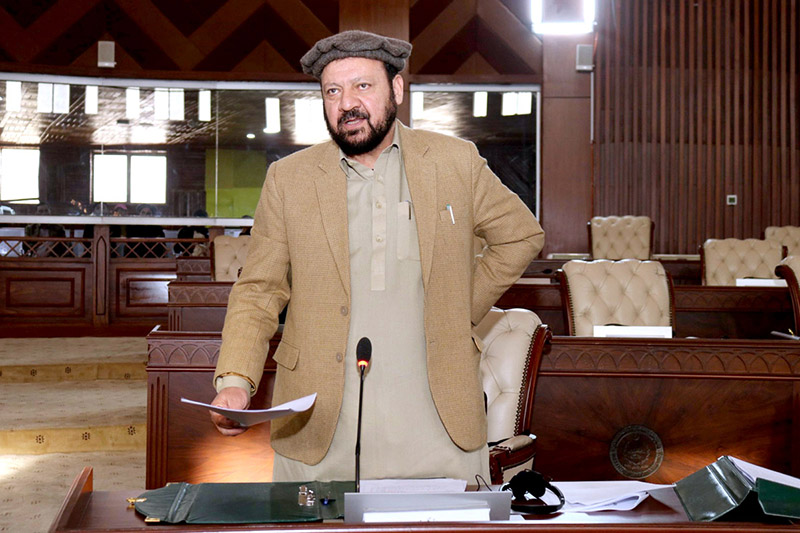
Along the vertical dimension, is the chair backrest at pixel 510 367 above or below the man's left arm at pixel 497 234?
below

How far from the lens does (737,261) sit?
5.48 metres

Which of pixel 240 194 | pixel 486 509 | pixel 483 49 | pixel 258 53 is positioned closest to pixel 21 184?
pixel 240 194

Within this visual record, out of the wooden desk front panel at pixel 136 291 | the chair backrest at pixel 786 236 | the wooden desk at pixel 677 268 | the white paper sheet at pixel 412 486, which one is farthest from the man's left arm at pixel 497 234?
the wooden desk front panel at pixel 136 291

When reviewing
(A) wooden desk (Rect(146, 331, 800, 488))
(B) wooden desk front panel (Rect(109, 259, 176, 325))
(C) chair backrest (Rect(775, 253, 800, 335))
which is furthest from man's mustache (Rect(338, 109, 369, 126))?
(B) wooden desk front panel (Rect(109, 259, 176, 325))

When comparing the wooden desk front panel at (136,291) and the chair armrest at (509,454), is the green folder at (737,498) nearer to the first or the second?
the chair armrest at (509,454)

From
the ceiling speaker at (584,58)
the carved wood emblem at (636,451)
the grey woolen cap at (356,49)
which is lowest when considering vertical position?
the carved wood emblem at (636,451)

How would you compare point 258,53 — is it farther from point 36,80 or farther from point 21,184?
point 21,184

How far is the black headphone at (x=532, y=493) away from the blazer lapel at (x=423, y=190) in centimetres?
44

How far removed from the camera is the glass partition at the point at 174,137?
8.58m

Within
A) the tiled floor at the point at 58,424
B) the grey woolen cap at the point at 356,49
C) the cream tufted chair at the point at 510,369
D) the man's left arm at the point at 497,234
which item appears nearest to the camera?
the grey woolen cap at the point at 356,49

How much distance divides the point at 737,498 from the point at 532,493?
1.05 feet

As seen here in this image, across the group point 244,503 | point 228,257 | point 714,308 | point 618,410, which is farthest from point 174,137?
point 244,503

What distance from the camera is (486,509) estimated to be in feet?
3.91

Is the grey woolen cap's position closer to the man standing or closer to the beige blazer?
the man standing
